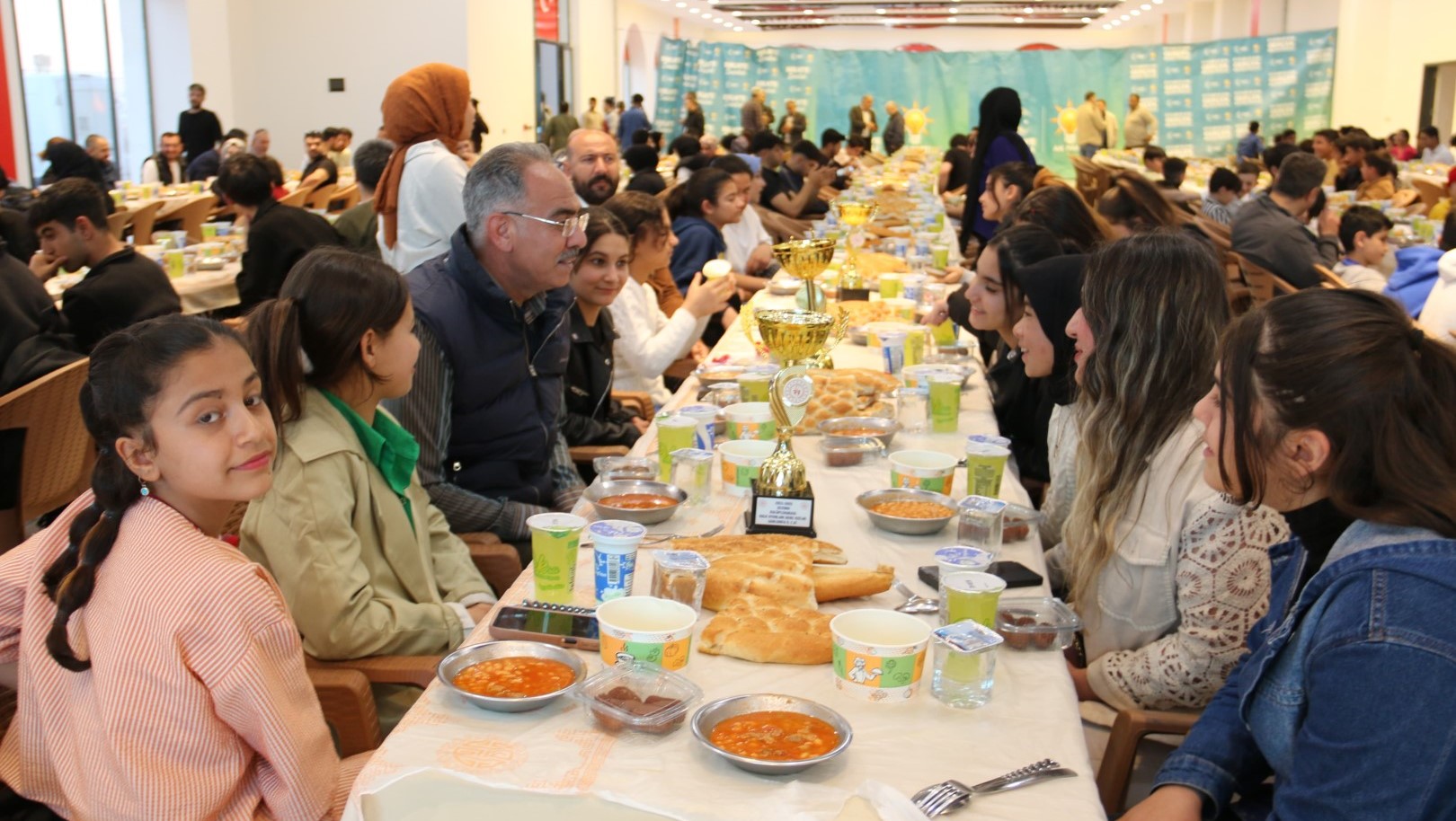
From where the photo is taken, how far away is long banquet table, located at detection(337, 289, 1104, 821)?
1388 mm

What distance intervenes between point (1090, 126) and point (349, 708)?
20.0 m

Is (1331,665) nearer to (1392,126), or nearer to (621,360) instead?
(621,360)

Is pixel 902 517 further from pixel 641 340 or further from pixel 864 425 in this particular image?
pixel 641 340

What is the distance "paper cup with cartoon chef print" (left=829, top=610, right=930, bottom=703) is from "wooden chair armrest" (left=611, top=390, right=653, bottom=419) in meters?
2.53

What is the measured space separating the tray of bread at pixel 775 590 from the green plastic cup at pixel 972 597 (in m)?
0.18

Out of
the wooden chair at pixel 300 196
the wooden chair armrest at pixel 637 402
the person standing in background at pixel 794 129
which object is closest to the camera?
the wooden chair armrest at pixel 637 402

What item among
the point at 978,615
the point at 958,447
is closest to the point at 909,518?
the point at 978,615

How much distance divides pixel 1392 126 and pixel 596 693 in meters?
18.6

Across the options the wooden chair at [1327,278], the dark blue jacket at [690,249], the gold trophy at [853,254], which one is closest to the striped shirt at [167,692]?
the gold trophy at [853,254]

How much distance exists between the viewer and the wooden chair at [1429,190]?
975 cm

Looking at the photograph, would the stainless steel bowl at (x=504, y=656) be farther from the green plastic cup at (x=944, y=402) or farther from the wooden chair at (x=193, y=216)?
the wooden chair at (x=193, y=216)

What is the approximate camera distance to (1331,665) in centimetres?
137

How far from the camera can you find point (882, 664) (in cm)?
160

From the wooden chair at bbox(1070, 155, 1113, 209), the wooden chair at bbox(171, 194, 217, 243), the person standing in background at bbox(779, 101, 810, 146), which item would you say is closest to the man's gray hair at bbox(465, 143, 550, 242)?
the wooden chair at bbox(171, 194, 217, 243)
